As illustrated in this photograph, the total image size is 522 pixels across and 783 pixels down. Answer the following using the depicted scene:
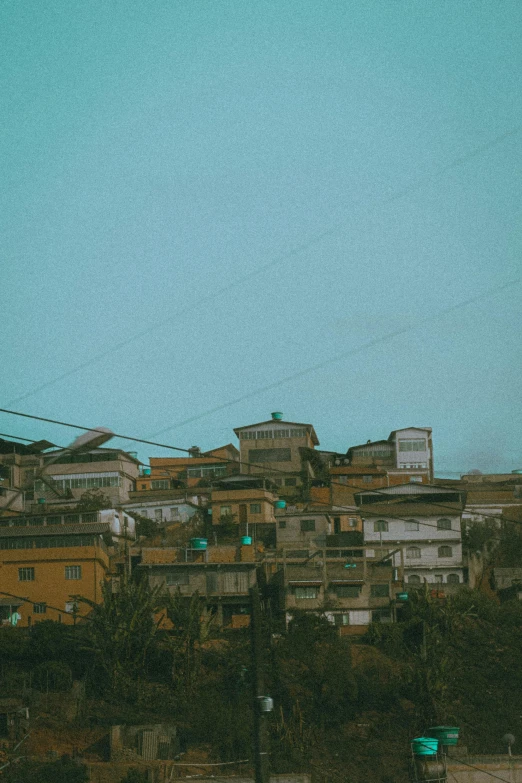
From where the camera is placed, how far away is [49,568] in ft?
136

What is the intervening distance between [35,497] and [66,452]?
46763 millimetres

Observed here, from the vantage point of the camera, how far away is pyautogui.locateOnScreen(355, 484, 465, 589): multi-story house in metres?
43.6

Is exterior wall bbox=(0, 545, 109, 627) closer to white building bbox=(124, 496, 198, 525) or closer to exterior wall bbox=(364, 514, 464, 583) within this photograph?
exterior wall bbox=(364, 514, 464, 583)

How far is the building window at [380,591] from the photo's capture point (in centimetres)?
3881

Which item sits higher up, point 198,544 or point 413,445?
point 413,445

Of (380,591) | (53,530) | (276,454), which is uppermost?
(276,454)

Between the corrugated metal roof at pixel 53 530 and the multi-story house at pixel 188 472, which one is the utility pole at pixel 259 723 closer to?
the corrugated metal roof at pixel 53 530

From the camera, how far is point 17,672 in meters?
33.9

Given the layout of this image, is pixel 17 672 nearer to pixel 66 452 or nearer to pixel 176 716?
pixel 176 716

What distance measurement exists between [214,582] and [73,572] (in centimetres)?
629

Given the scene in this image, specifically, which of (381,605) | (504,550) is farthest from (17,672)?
(504,550)

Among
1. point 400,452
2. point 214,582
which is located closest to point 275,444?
point 400,452

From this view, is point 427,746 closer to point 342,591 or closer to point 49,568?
point 342,591

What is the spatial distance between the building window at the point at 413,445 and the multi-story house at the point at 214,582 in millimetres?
23530
